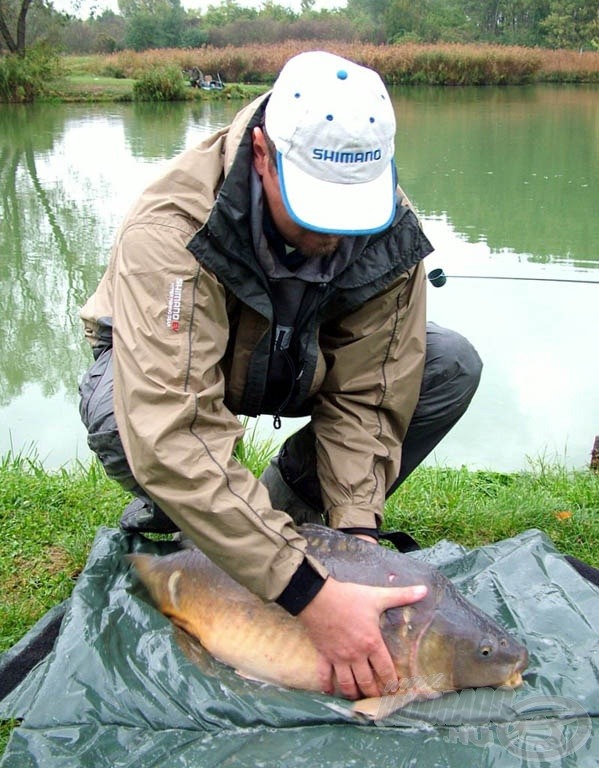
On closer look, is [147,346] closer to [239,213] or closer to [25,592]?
[239,213]

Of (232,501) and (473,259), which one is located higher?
(232,501)

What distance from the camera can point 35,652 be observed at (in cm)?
195

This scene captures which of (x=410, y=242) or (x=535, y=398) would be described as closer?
(x=410, y=242)

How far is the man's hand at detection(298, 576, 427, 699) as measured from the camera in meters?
1.66

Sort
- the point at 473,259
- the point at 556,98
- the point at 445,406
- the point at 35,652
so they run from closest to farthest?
the point at 35,652 < the point at 445,406 < the point at 473,259 < the point at 556,98

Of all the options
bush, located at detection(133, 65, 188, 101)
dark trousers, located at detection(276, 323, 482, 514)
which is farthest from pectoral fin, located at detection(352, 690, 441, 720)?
bush, located at detection(133, 65, 188, 101)

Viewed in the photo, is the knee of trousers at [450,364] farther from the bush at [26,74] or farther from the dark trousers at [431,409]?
the bush at [26,74]

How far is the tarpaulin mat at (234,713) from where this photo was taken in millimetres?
1608

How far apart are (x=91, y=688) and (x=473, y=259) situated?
17.5 feet

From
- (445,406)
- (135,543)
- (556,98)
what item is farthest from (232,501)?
(556,98)

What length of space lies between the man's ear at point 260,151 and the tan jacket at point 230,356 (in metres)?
0.02

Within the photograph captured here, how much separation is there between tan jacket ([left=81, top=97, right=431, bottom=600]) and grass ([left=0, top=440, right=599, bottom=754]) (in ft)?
1.91

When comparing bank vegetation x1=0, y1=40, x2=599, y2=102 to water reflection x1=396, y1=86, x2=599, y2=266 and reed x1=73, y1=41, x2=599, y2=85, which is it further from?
water reflection x1=396, y1=86, x2=599, y2=266

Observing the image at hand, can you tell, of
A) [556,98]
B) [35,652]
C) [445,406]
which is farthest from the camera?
[556,98]
